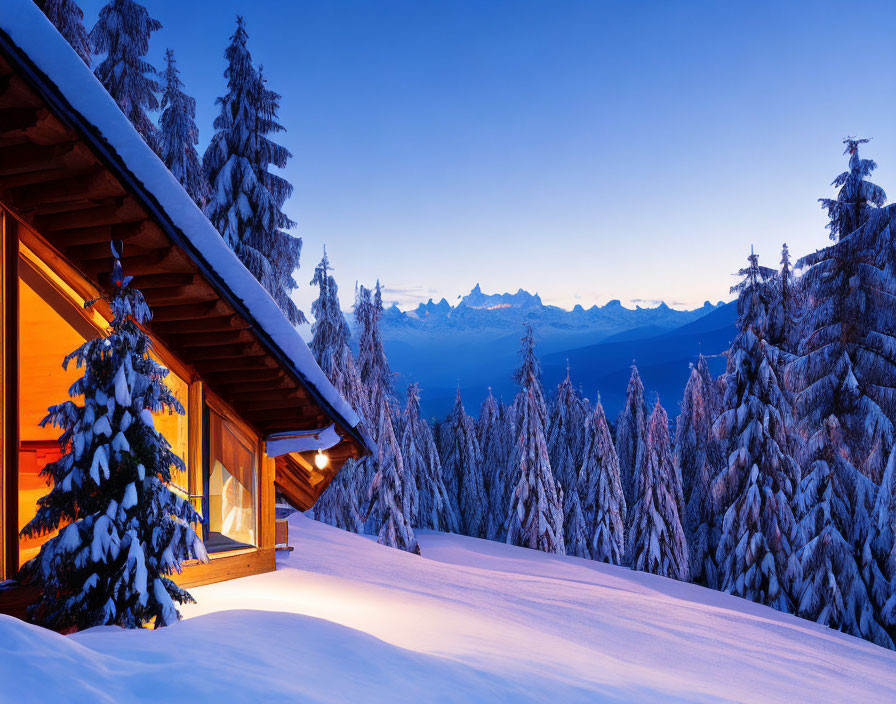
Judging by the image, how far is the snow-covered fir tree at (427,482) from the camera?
4041 centimetres

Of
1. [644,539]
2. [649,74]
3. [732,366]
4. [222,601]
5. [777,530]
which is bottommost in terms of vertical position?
[644,539]

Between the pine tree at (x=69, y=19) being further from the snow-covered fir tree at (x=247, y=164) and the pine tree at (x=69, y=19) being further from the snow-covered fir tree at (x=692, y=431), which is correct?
the snow-covered fir tree at (x=692, y=431)

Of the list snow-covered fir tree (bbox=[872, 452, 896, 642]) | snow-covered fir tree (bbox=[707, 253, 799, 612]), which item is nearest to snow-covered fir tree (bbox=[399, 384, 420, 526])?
snow-covered fir tree (bbox=[707, 253, 799, 612])

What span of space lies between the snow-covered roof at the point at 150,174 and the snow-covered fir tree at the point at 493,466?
1545 inches

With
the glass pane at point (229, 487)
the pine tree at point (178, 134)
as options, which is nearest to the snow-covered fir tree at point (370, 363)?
the pine tree at point (178, 134)

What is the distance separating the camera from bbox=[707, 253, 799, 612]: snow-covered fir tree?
21.3 metres

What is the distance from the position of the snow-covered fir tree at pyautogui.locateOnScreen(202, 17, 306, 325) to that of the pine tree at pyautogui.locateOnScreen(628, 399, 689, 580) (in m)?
20.7

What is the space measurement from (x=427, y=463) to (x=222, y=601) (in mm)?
36699

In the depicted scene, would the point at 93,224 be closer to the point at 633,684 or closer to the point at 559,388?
the point at 633,684

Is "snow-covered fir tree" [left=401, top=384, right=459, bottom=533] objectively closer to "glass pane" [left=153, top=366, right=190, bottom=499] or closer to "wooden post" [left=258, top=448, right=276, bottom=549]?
"wooden post" [left=258, top=448, right=276, bottom=549]

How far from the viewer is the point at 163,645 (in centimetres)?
410

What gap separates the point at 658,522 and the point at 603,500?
181 inches

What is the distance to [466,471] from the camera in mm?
A: 49844

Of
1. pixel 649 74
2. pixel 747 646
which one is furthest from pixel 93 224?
pixel 649 74
